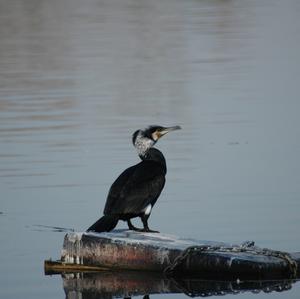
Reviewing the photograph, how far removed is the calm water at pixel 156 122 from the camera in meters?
10.7

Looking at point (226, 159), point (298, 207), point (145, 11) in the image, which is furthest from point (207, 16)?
point (298, 207)

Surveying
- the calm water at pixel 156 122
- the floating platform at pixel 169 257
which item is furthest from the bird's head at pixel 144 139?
the floating platform at pixel 169 257

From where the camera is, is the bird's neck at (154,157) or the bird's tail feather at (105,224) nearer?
the bird's tail feather at (105,224)

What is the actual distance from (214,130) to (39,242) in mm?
4734

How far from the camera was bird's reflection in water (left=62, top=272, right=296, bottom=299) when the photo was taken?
29.3 feet

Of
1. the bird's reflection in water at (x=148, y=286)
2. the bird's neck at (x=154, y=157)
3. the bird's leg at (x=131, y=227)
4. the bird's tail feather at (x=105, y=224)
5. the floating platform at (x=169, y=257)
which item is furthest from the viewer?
the bird's neck at (x=154, y=157)

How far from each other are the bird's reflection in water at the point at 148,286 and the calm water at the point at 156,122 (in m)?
0.12

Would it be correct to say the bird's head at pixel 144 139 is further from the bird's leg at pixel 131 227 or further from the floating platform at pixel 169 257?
the floating platform at pixel 169 257

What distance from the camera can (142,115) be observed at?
53.2 feet

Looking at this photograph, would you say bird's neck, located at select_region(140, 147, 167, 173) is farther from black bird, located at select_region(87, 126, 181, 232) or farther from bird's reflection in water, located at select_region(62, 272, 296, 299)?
bird's reflection in water, located at select_region(62, 272, 296, 299)

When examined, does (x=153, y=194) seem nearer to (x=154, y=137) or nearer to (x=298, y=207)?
(x=154, y=137)

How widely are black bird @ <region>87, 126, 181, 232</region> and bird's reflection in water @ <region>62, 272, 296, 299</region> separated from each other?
46 cm

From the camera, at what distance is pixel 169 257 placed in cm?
939

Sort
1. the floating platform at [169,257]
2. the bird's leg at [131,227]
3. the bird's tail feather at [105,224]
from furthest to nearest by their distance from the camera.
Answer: the bird's leg at [131,227] < the bird's tail feather at [105,224] < the floating platform at [169,257]
